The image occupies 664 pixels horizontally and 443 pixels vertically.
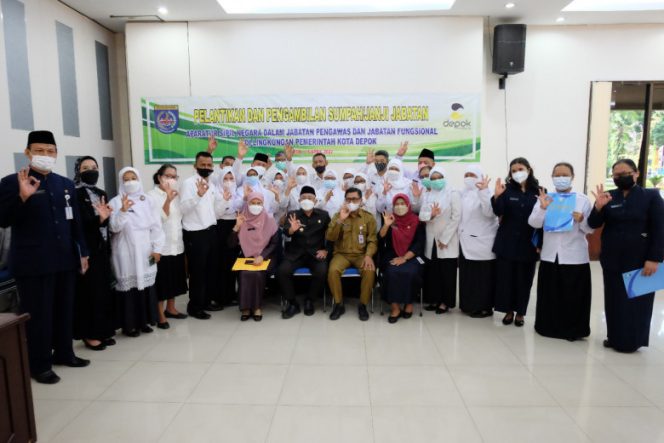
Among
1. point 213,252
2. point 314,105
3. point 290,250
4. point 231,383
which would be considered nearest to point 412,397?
point 231,383

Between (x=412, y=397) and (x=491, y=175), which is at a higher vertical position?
(x=491, y=175)

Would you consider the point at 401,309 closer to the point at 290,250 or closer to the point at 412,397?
the point at 290,250

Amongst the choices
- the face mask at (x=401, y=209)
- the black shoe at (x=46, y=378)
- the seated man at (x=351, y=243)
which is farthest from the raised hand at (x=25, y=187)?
the face mask at (x=401, y=209)

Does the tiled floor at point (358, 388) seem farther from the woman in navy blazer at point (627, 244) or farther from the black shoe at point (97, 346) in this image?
the woman in navy blazer at point (627, 244)

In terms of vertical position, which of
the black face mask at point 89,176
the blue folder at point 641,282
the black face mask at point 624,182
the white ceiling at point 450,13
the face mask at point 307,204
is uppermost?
the white ceiling at point 450,13

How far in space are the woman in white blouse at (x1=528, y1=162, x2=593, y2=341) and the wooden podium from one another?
3728mm

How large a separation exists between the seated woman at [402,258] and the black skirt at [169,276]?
6.66ft

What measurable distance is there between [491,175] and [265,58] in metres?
4.00

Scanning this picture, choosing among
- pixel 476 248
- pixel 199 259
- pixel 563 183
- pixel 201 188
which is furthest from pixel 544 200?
pixel 199 259

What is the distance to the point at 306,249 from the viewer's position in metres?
4.60

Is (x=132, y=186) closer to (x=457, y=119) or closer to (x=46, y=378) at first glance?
(x=46, y=378)

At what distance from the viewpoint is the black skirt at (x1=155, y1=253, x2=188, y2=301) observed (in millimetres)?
4082

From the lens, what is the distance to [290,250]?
4.64m

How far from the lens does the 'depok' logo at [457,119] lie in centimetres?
641
